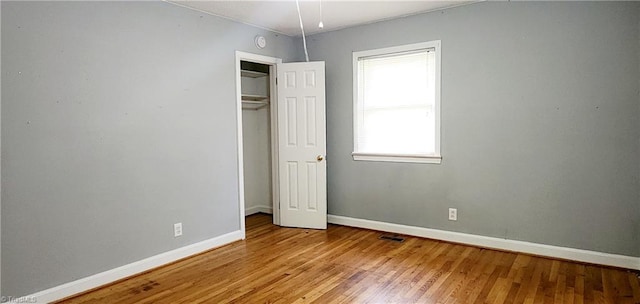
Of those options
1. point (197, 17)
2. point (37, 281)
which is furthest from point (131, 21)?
point (37, 281)

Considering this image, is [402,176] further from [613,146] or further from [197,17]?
[197,17]

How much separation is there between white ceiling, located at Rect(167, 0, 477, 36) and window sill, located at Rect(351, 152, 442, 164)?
1.54 metres

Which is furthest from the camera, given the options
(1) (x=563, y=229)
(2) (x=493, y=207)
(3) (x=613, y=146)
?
(2) (x=493, y=207)

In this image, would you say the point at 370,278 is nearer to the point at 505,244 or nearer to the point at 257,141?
the point at 505,244

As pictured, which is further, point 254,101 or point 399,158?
point 254,101

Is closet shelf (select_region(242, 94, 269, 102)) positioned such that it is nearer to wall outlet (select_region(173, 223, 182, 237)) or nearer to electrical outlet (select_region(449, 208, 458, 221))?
wall outlet (select_region(173, 223, 182, 237))

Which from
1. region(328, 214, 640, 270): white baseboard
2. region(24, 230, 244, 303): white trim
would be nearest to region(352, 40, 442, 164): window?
region(328, 214, 640, 270): white baseboard

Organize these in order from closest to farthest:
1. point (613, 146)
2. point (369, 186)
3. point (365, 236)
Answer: point (613, 146), point (365, 236), point (369, 186)

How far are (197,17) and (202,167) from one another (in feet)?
4.93

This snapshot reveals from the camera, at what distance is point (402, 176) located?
4258 mm

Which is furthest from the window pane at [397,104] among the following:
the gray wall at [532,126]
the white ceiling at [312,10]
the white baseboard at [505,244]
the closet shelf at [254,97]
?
the closet shelf at [254,97]

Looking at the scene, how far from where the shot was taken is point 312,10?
3850 millimetres

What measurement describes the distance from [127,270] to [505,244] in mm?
3480

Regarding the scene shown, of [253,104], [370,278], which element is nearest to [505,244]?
[370,278]
